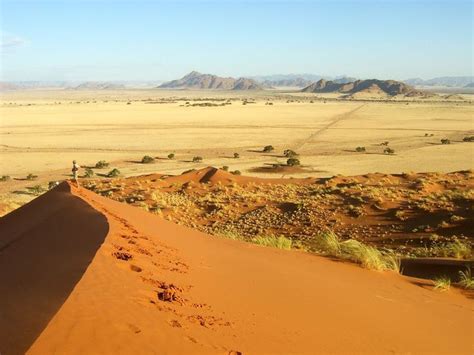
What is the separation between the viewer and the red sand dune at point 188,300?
4.27m

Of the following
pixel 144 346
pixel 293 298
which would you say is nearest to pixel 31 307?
pixel 144 346

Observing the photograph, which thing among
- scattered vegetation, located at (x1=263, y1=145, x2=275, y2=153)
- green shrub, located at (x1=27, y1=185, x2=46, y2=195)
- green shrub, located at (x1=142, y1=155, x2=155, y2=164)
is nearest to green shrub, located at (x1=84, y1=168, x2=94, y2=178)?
green shrub, located at (x1=27, y1=185, x2=46, y2=195)

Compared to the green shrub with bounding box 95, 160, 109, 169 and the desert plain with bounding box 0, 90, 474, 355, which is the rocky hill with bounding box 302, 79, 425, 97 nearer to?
the green shrub with bounding box 95, 160, 109, 169

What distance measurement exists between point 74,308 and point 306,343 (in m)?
2.18

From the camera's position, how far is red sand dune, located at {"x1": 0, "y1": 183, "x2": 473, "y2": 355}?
427cm

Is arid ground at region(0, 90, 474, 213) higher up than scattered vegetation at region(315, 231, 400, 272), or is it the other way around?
scattered vegetation at region(315, 231, 400, 272)

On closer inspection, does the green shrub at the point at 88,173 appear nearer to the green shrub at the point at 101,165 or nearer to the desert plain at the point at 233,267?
the green shrub at the point at 101,165

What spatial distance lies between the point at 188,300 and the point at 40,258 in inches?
107

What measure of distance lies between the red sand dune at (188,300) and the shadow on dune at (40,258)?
0.02 meters

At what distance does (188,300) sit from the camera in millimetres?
5410

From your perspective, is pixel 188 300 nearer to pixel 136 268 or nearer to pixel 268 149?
pixel 136 268

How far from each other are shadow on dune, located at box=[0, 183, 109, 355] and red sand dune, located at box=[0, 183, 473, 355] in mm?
23

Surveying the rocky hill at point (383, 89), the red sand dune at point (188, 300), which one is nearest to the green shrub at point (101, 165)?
the red sand dune at point (188, 300)

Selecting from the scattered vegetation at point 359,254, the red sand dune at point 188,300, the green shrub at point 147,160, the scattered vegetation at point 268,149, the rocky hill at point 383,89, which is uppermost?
the rocky hill at point 383,89
